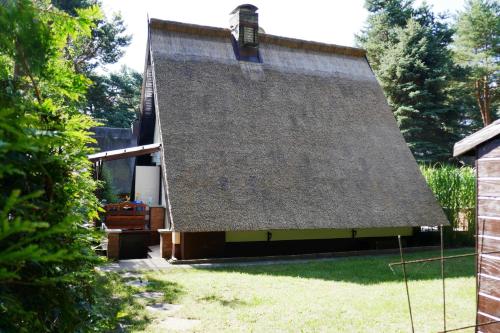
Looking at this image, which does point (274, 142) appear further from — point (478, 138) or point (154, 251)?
point (478, 138)

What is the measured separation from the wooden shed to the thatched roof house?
17.3 feet

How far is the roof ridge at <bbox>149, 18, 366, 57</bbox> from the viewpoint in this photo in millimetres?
12258

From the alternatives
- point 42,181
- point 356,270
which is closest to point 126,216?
point 356,270

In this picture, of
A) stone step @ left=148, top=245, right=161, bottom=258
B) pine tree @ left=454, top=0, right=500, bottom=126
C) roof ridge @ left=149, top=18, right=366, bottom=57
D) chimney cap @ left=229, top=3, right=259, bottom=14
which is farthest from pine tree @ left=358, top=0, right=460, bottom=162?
stone step @ left=148, top=245, right=161, bottom=258

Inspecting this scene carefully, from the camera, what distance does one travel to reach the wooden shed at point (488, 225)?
457 centimetres

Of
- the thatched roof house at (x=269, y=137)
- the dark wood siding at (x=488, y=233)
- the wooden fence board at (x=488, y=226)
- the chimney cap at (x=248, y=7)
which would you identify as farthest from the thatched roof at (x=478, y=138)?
the chimney cap at (x=248, y=7)

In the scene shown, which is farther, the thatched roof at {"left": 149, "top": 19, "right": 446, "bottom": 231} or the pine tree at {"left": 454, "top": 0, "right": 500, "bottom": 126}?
the pine tree at {"left": 454, "top": 0, "right": 500, "bottom": 126}

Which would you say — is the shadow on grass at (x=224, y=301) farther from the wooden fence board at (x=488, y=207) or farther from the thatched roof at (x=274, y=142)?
the wooden fence board at (x=488, y=207)

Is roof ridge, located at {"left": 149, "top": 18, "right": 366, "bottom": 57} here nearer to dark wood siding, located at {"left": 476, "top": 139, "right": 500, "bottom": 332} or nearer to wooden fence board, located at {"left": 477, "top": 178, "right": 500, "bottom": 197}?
dark wood siding, located at {"left": 476, "top": 139, "right": 500, "bottom": 332}

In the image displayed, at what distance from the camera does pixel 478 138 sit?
189 inches

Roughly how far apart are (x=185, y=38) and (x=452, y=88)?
58.5ft

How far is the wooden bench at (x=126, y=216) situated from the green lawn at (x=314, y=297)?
2841 millimetres

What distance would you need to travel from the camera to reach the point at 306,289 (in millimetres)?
7180

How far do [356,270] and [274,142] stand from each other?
4041mm
